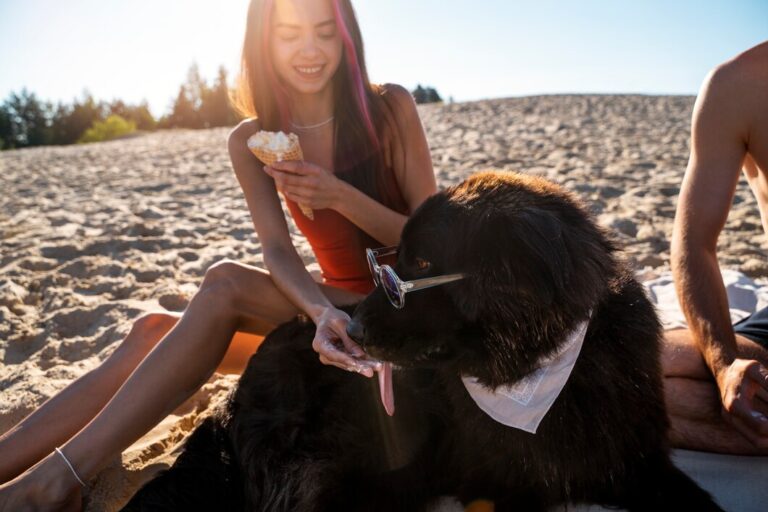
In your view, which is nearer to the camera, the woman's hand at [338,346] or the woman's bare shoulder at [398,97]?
the woman's hand at [338,346]

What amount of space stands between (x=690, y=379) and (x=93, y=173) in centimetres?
1093

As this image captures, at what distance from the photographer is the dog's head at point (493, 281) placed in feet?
5.83

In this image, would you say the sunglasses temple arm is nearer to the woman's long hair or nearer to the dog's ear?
the dog's ear

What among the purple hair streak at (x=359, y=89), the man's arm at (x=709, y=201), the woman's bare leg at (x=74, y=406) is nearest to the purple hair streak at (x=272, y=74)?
the purple hair streak at (x=359, y=89)

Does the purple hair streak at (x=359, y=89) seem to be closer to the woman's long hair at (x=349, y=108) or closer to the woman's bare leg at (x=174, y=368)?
the woman's long hair at (x=349, y=108)

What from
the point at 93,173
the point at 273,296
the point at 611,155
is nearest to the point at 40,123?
the point at 93,173

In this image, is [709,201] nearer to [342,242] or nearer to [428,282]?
[428,282]

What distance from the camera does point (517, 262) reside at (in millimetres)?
1779

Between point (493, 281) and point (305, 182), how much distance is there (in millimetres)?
1175

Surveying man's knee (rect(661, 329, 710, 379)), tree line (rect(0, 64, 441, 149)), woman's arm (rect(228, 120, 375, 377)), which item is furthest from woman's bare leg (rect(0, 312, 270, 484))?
tree line (rect(0, 64, 441, 149))

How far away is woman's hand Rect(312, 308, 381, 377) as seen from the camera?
199 centimetres

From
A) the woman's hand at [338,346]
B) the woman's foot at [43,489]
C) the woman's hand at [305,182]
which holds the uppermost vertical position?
the woman's hand at [305,182]

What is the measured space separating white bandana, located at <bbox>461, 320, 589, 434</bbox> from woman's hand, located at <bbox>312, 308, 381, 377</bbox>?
444mm

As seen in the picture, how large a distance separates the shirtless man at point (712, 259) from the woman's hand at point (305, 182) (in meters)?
1.62
